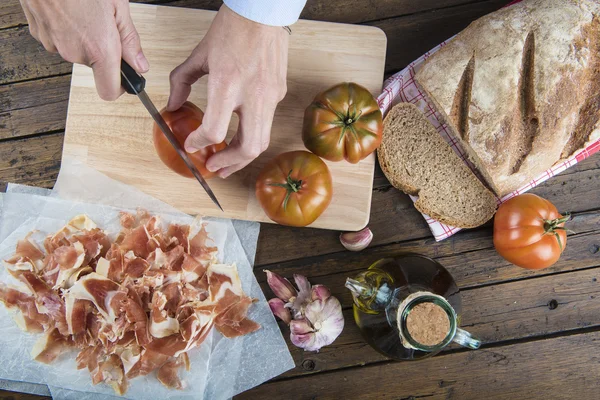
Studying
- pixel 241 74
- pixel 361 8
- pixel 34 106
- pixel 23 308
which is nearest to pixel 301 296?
pixel 241 74

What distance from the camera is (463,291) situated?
70.2 inches

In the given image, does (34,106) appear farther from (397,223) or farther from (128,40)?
(397,223)

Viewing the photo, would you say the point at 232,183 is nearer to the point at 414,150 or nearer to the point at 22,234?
the point at 414,150

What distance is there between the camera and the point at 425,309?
1330 mm

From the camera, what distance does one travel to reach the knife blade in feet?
4.21

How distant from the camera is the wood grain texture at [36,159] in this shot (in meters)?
1.81

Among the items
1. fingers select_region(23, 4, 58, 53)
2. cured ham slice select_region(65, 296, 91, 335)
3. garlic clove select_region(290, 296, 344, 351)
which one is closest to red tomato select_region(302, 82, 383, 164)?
garlic clove select_region(290, 296, 344, 351)

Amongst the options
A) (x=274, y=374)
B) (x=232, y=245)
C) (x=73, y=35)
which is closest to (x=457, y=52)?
(x=232, y=245)

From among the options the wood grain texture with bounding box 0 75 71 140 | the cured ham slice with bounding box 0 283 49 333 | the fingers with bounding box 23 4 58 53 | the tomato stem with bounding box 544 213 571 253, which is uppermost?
the fingers with bounding box 23 4 58 53

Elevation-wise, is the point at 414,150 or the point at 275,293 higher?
the point at 414,150

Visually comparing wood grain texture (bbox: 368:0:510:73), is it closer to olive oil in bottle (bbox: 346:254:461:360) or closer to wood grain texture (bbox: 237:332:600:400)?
olive oil in bottle (bbox: 346:254:461:360)

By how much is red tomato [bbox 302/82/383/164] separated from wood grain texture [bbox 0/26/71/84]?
3.15 feet

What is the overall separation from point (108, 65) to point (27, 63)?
0.84m

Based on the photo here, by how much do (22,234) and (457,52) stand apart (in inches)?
62.7
